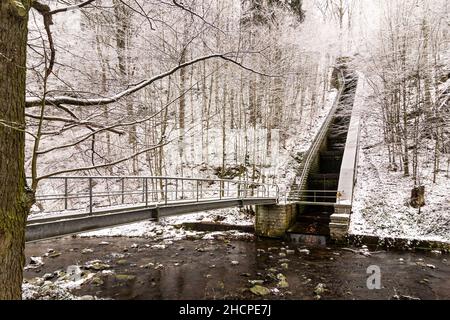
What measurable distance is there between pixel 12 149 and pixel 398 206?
42.3 ft

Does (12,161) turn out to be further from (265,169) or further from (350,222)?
(265,169)

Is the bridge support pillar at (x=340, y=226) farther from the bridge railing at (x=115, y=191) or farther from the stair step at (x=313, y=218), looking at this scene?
the bridge railing at (x=115, y=191)

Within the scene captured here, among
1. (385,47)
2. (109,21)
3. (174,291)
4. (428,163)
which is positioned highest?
(385,47)

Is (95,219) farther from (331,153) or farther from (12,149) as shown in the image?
(331,153)

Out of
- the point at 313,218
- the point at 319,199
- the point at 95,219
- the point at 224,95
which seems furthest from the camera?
the point at 224,95

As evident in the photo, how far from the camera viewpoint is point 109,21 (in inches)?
142

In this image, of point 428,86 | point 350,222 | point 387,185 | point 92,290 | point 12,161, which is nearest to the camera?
point 12,161

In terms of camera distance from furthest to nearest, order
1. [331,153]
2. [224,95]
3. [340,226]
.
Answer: [331,153], [224,95], [340,226]

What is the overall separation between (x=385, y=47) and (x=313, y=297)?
11.6 meters

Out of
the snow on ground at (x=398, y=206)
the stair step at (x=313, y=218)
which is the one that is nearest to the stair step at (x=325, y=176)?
the snow on ground at (x=398, y=206)

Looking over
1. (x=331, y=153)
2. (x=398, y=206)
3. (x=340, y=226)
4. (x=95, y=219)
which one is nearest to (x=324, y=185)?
(x=331, y=153)

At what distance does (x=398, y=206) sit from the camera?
11.6 meters

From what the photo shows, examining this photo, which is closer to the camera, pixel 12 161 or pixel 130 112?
pixel 12 161
